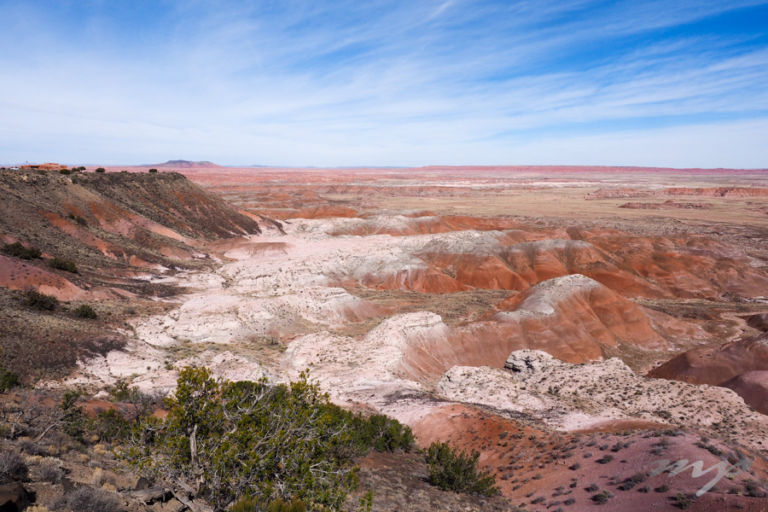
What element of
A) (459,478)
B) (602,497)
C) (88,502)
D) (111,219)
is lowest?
(459,478)

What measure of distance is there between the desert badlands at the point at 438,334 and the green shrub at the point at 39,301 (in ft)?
1.21

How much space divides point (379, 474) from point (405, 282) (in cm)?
3469

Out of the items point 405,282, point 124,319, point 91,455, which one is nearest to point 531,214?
point 405,282

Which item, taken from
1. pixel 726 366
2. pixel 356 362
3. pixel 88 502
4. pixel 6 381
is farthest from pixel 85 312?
pixel 726 366

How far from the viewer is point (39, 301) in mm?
23812

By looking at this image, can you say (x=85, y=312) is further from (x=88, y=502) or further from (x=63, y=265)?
(x=88, y=502)

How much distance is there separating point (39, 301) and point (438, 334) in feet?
80.5

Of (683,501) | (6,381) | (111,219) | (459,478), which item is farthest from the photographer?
(111,219)

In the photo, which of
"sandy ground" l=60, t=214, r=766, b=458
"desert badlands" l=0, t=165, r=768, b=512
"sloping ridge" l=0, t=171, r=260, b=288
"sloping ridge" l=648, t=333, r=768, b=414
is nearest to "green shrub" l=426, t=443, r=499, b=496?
"desert badlands" l=0, t=165, r=768, b=512

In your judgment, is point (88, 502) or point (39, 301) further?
point (39, 301)

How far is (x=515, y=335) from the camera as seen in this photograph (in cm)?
3173

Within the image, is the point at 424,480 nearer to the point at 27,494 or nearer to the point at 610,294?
the point at 27,494

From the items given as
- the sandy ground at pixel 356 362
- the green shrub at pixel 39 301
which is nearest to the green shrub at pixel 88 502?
the sandy ground at pixel 356 362

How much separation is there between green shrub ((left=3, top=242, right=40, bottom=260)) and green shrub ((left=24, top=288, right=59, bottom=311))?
26.0 ft
